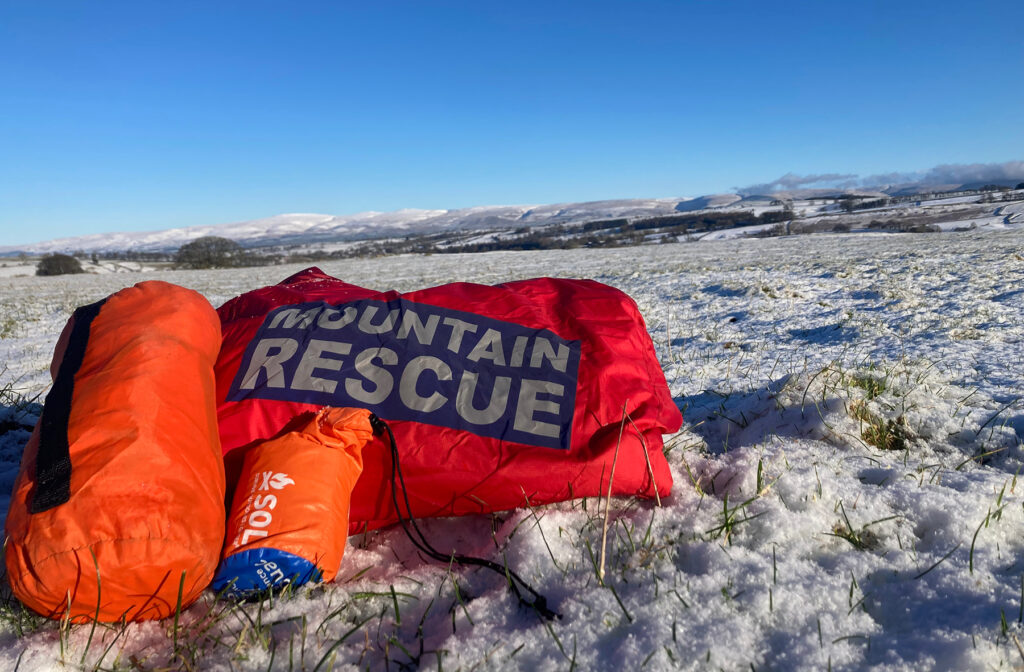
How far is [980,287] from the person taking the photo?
6.13 metres

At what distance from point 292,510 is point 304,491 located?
A: 0.06 m

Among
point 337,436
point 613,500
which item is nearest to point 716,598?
point 613,500

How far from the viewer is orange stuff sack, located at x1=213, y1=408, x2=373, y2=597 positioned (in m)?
1.51

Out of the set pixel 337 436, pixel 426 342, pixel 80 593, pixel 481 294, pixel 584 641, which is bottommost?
pixel 584 641

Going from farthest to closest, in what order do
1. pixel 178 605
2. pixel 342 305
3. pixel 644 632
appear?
pixel 342 305, pixel 178 605, pixel 644 632

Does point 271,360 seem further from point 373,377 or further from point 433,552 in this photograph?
point 433,552

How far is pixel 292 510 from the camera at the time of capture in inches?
61.4

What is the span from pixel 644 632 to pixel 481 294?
5.31 feet

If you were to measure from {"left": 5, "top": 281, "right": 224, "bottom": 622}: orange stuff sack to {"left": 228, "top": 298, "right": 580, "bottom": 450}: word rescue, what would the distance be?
0.36 metres

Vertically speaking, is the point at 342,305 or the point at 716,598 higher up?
the point at 342,305

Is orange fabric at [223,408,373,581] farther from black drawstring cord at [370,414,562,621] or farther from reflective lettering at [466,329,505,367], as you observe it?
reflective lettering at [466,329,505,367]

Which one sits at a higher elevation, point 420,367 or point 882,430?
point 420,367

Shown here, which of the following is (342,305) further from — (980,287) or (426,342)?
(980,287)

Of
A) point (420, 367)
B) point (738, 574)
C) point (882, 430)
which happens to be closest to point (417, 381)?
point (420, 367)
